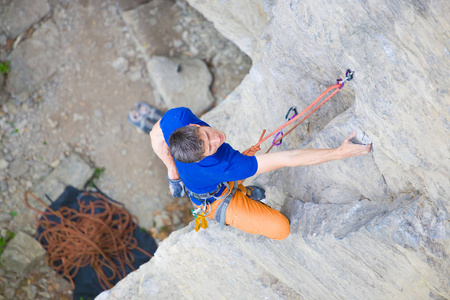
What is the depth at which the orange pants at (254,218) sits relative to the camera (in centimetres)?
334

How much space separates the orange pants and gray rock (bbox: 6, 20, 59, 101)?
4.95 metres

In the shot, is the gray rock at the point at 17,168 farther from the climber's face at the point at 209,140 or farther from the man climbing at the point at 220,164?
the climber's face at the point at 209,140

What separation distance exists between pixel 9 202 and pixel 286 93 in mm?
5264

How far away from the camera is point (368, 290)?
306 centimetres

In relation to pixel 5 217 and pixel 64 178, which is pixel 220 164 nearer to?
pixel 64 178

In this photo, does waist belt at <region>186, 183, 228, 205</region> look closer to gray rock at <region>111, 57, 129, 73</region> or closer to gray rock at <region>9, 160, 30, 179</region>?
gray rock at <region>111, 57, 129, 73</region>

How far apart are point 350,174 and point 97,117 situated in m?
5.02

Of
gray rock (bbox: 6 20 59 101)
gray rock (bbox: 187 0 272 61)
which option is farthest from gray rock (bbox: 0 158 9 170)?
gray rock (bbox: 187 0 272 61)

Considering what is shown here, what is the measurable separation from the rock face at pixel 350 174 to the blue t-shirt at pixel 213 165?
0.69m

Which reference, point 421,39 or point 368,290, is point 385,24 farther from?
point 368,290

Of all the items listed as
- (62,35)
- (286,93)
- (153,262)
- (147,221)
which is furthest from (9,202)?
(286,93)

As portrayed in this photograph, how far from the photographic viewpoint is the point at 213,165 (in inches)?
111

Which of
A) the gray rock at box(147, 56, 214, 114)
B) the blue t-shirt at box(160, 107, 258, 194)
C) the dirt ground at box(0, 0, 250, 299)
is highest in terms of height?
the blue t-shirt at box(160, 107, 258, 194)

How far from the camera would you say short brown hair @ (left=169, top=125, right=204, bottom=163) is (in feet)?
8.46
